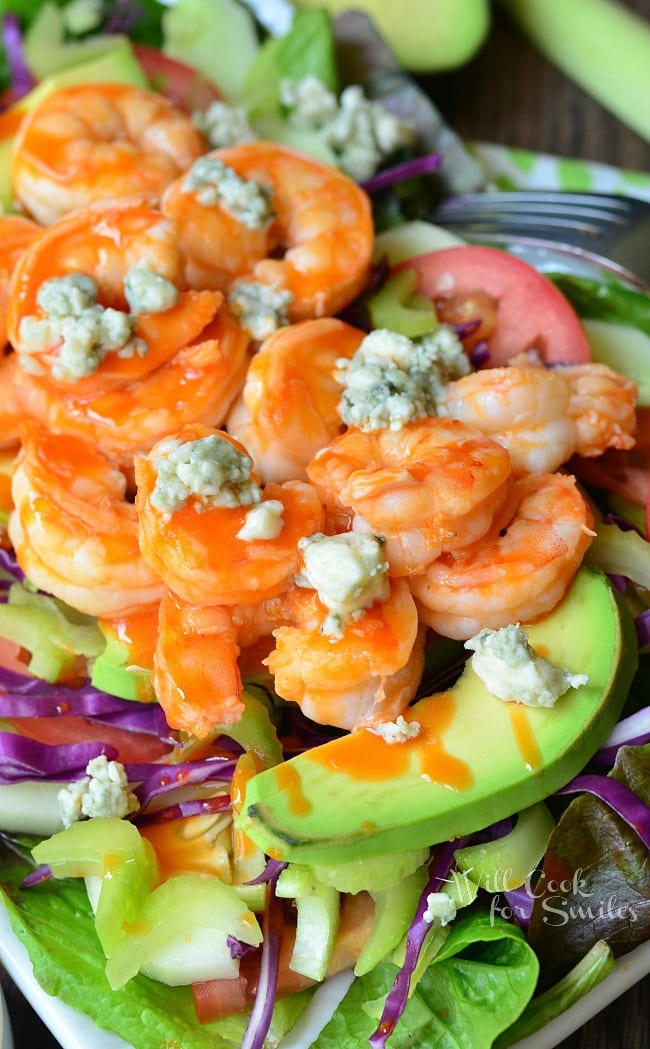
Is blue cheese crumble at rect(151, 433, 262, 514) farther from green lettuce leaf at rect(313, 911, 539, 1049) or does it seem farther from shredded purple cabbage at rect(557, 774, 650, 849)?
green lettuce leaf at rect(313, 911, 539, 1049)

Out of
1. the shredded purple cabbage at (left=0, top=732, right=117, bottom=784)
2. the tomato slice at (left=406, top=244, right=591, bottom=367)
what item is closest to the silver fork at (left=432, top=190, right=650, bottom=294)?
the tomato slice at (left=406, top=244, right=591, bottom=367)

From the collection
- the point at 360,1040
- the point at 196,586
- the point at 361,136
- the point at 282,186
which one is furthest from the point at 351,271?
the point at 360,1040

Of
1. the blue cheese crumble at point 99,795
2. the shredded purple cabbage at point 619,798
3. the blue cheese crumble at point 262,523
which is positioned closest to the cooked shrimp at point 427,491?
the blue cheese crumble at point 262,523

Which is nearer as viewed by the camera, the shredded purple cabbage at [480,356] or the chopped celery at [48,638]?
the chopped celery at [48,638]

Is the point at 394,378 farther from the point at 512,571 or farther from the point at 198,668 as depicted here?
the point at 198,668

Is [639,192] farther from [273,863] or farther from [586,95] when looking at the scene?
[273,863]

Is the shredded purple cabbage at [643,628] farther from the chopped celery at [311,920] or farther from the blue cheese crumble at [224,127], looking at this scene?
the blue cheese crumble at [224,127]

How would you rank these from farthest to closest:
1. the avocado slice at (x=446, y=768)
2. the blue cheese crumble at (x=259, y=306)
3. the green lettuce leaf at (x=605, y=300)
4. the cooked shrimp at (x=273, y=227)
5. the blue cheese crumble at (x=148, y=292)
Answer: the green lettuce leaf at (x=605, y=300), the cooked shrimp at (x=273, y=227), the blue cheese crumble at (x=259, y=306), the blue cheese crumble at (x=148, y=292), the avocado slice at (x=446, y=768)
